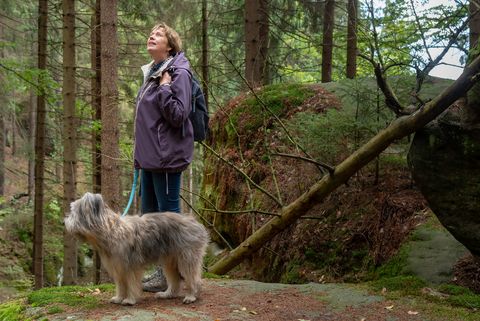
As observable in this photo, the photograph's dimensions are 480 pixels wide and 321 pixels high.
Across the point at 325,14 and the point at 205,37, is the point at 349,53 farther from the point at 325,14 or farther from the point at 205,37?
the point at 205,37

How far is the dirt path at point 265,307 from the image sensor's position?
4.47 meters

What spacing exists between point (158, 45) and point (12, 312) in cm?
305

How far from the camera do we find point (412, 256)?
5.93 meters

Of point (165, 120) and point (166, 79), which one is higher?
point (166, 79)

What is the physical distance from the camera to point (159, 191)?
5035 mm

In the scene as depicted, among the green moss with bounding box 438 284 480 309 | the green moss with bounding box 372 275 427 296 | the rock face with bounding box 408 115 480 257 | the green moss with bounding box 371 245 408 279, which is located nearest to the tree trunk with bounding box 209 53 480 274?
the rock face with bounding box 408 115 480 257

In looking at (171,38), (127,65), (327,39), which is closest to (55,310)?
(171,38)

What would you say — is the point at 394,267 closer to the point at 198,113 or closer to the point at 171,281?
the point at 171,281

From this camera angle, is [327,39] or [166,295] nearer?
[166,295]

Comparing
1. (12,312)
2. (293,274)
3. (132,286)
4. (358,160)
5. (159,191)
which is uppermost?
(358,160)

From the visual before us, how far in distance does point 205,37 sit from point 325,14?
3.66 m

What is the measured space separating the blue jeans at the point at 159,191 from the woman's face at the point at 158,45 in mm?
1205

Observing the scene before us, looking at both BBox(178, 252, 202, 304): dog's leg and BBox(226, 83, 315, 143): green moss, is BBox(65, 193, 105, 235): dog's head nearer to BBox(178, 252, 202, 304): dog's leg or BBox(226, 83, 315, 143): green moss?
BBox(178, 252, 202, 304): dog's leg

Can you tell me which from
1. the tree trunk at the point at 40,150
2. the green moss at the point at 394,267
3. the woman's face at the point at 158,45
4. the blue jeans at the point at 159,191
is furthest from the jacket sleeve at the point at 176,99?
the tree trunk at the point at 40,150
